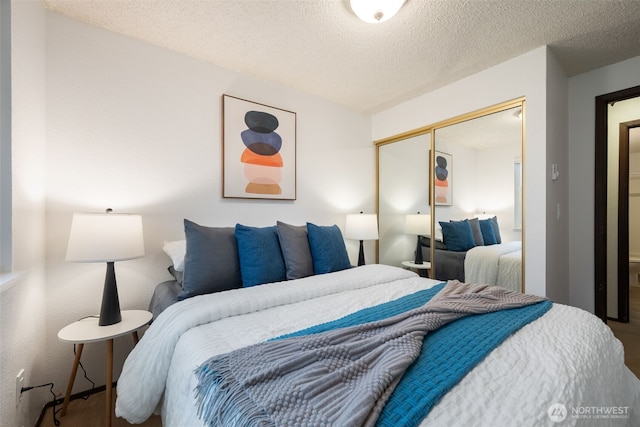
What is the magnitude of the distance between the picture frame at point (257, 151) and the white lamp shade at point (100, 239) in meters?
0.91

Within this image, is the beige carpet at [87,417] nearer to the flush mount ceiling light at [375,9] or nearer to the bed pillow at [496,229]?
the flush mount ceiling light at [375,9]

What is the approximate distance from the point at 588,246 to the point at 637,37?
1.71 meters

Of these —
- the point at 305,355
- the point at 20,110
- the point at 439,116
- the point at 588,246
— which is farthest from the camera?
the point at 439,116

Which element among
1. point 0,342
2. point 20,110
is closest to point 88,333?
point 0,342

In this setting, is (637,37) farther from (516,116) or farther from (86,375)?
(86,375)

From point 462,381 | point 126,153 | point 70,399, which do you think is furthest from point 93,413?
point 462,381

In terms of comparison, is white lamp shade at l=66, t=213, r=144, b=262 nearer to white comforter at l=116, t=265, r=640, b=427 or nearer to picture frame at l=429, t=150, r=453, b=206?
white comforter at l=116, t=265, r=640, b=427

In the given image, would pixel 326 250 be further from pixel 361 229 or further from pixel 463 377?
pixel 463 377

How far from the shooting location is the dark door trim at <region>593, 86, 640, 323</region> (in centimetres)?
255

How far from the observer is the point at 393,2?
5.23 ft

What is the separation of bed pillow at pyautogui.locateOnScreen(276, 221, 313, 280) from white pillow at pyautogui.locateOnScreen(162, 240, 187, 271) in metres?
0.65

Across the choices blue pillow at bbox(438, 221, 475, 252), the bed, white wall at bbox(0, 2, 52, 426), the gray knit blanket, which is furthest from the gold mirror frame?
white wall at bbox(0, 2, 52, 426)

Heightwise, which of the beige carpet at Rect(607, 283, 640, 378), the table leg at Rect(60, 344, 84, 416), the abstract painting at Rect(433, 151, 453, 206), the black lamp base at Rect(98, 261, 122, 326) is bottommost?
the beige carpet at Rect(607, 283, 640, 378)

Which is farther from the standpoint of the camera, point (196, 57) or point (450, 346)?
point (196, 57)
